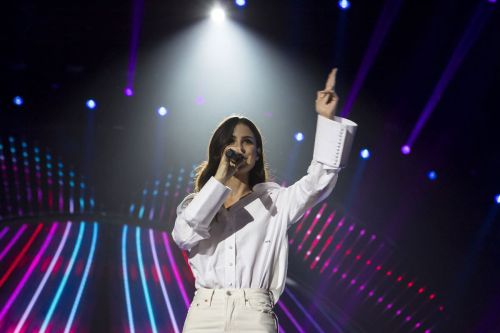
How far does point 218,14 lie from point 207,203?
13.0 ft

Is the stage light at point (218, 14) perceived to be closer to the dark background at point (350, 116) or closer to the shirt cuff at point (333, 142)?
the dark background at point (350, 116)

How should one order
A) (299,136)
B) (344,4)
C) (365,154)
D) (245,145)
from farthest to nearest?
(299,136)
(365,154)
(344,4)
(245,145)

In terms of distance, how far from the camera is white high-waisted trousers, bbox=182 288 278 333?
1699 mm

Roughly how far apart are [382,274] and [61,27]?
3.65 metres

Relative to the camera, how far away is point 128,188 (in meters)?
5.54

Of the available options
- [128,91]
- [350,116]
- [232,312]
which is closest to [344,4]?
[350,116]

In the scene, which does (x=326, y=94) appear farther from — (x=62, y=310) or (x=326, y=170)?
(x=62, y=310)

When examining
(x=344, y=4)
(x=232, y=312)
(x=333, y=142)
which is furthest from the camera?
(x=344, y=4)

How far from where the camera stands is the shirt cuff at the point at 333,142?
1826 millimetres

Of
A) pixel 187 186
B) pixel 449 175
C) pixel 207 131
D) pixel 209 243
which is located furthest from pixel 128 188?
pixel 209 243

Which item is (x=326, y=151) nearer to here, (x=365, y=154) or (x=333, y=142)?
(x=333, y=142)

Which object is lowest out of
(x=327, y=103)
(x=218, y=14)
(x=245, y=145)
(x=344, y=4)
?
(x=245, y=145)

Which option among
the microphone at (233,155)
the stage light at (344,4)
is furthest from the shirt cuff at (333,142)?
the stage light at (344,4)

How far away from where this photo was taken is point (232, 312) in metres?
1.71
